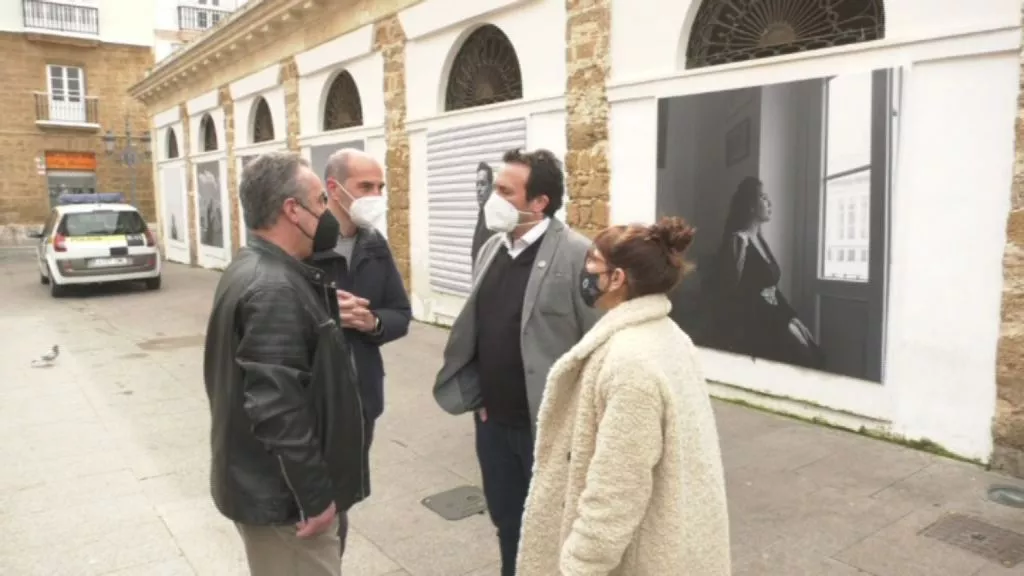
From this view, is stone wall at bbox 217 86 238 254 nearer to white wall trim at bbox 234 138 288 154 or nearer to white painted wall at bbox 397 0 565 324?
white wall trim at bbox 234 138 288 154

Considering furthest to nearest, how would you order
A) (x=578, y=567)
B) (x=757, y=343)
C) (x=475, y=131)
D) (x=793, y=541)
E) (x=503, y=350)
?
1. (x=475, y=131)
2. (x=757, y=343)
3. (x=793, y=541)
4. (x=503, y=350)
5. (x=578, y=567)

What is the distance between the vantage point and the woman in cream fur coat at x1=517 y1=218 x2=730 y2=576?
1777mm

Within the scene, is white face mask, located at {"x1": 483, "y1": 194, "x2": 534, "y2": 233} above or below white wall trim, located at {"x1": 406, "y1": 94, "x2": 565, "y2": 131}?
below

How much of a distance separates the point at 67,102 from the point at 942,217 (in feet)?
102

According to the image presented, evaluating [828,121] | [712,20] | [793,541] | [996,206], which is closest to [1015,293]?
[996,206]

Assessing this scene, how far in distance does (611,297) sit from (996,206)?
12.2 ft

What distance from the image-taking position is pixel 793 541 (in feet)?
12.2

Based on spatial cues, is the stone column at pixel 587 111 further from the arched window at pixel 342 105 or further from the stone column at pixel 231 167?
the stone column at pixel 231 167

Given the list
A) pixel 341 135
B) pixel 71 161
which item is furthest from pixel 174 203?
pixel 341 135

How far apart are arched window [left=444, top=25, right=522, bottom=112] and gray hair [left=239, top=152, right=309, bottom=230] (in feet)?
21.5

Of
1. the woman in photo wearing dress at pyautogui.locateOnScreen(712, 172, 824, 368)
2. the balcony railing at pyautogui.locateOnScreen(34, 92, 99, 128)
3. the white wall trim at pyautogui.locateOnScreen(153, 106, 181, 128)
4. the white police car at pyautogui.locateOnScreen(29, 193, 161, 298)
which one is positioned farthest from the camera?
the balcony railing at pyautogui.locateOnScreen(34, 92, 99, 128)

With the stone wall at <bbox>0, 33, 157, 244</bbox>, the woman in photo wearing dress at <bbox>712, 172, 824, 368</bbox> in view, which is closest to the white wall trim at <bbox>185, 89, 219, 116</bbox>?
the stone wall at <bbox>0, 33, 157, 244</bbox>

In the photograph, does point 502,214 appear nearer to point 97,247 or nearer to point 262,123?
point 97,247

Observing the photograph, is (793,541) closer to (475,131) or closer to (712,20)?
(712,20)
